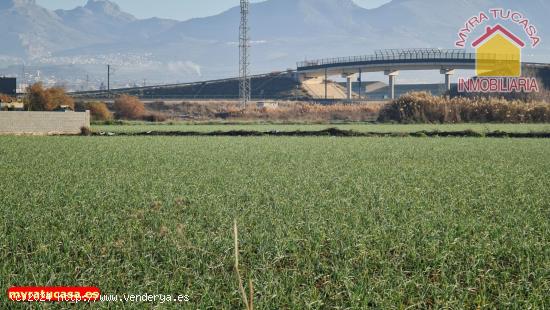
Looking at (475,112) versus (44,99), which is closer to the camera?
(475,112)

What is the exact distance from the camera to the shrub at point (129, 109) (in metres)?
82.6

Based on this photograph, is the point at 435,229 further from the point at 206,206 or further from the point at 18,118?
the point at 18,118

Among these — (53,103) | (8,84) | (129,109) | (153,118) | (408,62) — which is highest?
(408,62)

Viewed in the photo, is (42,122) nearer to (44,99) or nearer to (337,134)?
(337,134)

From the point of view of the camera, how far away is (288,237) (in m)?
9.20

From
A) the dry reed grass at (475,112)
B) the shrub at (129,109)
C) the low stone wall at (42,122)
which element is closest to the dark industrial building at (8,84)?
the shrub at (129,109)

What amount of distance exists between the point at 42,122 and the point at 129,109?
1362 inches

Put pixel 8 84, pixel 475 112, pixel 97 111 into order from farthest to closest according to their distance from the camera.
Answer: pixel 8 84, pixel 97 111, pixel 475 112

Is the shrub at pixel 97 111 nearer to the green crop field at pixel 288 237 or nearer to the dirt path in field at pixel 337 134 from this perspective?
the dirt path in field at pixel 337 134

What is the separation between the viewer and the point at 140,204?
12461mm

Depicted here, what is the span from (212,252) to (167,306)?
7.18 ft

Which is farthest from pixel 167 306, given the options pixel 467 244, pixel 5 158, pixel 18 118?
pixel 18 118
